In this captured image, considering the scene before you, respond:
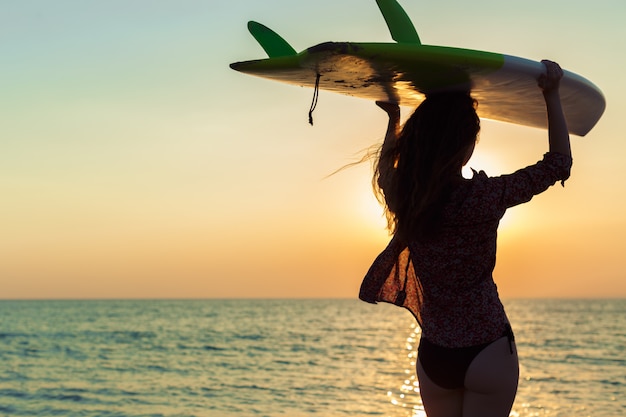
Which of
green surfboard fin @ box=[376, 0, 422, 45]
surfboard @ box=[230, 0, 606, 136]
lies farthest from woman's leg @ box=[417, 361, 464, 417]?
green surfboard fin @ box=[376, 0, 422, 45]

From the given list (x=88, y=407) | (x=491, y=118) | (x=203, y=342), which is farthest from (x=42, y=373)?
(x=491, y=118)

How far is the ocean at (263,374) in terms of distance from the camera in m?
15.3

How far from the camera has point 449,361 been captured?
109 inches

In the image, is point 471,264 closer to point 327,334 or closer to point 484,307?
point 484,307

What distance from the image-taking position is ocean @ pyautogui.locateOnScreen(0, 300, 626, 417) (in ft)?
50.1

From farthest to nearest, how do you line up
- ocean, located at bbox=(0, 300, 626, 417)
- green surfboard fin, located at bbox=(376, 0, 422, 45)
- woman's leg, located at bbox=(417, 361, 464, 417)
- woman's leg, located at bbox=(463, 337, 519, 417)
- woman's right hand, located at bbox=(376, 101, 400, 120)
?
ocean, located at bbox=(0, 300, 626, 417) < woman's right hand, located at bbox=(376, 101, 400, 120) < green surfboard fin, located at bbox=(376, 0, 422, 45) < woman's leg, located at bbox=(417, 361, 464, 417) < woman's leg, located at bbox=(463, 337, 519, 417)

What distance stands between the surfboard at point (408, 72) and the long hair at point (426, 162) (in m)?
0.14

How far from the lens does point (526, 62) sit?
286 centimetres

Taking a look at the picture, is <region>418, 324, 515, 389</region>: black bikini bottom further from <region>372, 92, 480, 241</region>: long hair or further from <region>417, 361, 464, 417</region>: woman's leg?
<region>372, 92, 480, 241</region>: long hair

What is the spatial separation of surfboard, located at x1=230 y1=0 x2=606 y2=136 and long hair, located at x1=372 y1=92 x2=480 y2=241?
145 millimetres

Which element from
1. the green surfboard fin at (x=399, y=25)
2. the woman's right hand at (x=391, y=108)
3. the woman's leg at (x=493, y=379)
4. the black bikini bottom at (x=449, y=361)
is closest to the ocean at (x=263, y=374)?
the woman's right hand at (x=391, y=108)

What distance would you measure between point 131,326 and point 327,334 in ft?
47.9

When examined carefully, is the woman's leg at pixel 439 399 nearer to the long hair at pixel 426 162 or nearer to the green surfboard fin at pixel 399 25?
the long hair at pixel 426 162

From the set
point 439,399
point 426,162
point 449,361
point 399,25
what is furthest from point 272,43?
point 439,399
